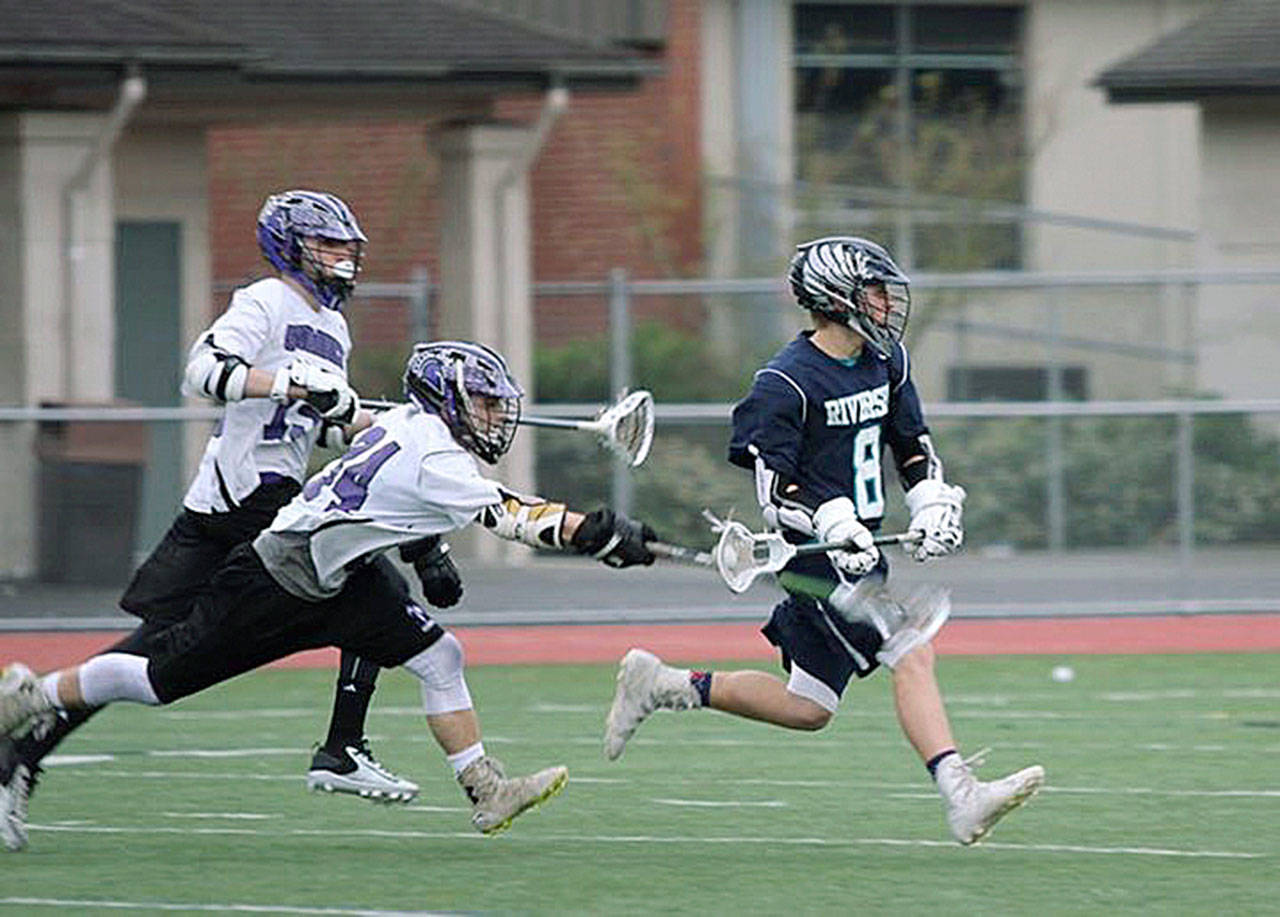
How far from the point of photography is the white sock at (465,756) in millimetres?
8750

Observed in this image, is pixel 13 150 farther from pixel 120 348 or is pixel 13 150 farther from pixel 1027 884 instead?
pixel 1027 884

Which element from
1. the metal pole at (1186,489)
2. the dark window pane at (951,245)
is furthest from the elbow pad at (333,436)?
the dark window pane at (951,245)

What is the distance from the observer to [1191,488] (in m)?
17.0

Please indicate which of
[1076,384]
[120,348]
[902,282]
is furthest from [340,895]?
[1076,384]

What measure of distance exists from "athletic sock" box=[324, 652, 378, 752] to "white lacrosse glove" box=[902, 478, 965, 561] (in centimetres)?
179

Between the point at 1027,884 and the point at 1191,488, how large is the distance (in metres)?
9.28

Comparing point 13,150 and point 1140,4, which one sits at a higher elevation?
point 1140,4

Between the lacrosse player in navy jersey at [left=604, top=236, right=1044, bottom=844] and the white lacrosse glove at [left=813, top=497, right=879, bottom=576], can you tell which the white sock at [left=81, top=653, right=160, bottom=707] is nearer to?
the lacrosse player in navy jersey at [left=604, top=236, right=1044, bottom=844]

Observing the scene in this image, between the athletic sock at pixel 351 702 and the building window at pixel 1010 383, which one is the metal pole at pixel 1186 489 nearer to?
the building window at pixel 1010 383

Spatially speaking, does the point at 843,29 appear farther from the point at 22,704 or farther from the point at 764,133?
the point at 22,704

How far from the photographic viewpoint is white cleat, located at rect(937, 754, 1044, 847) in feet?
26.9

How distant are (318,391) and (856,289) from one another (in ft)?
5.39

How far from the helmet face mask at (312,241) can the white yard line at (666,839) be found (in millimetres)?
1739

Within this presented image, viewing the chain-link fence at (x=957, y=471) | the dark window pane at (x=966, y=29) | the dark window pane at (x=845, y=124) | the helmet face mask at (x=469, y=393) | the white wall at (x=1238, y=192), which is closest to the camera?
the helmet face mask at (x=469, y=393)
